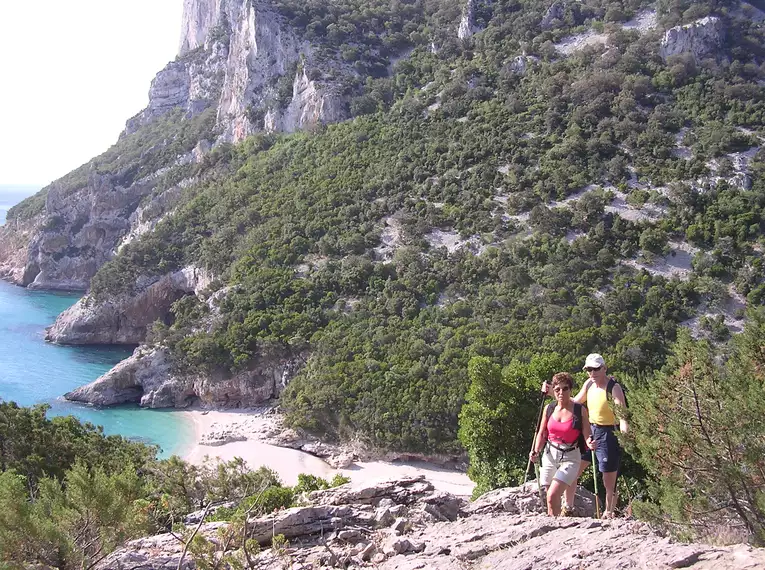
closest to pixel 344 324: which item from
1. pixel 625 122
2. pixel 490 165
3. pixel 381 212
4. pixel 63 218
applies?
pixel 381 212

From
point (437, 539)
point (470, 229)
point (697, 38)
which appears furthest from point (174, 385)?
point (697, 38)

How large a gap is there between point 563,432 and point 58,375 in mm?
35949

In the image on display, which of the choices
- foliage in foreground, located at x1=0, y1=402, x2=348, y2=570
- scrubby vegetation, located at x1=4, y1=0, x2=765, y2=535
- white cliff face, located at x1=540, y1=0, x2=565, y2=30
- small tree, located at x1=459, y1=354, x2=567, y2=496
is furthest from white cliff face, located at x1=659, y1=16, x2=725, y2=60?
foliage in foreground, located at x1=0, y1=402, x2=348, y2=570

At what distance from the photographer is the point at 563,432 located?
20.7 feet

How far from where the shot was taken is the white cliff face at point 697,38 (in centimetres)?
3653

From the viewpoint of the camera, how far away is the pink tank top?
6254 millimetres

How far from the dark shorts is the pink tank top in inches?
10.4

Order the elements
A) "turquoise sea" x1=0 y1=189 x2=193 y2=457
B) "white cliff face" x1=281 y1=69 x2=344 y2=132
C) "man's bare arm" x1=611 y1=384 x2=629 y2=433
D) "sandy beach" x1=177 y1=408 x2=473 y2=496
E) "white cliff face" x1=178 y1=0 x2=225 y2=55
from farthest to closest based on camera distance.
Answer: "white cliff face" x1=178 y1=0 x2=225 y2=55 < "white cliff face" x1=281 y1=69 x2=344 y2=132 < "turquoise sea" x1=0 y1=189 x2=193 y2=457 < "sandy beach" x1=177 y1=408 x2=473 y2=496 < "man's bare arm" x1=611 y1=384 x2=629 y2=433

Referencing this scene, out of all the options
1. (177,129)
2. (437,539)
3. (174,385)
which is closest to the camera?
(437,539)

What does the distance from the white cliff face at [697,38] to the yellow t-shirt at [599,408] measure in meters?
37.4

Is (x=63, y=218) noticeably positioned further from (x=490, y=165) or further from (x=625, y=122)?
(x=625, y=122)

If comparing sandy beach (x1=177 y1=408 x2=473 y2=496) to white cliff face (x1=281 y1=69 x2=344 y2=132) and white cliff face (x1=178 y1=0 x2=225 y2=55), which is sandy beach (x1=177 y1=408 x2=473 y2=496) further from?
white cliff face (x1=178 y1=0 x2=225 y2=55)

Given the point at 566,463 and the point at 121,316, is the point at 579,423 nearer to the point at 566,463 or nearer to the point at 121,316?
the point at 566,463

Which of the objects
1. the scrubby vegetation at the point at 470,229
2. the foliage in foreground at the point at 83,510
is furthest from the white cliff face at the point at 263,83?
the foliage in foreground at the point at 83,510
